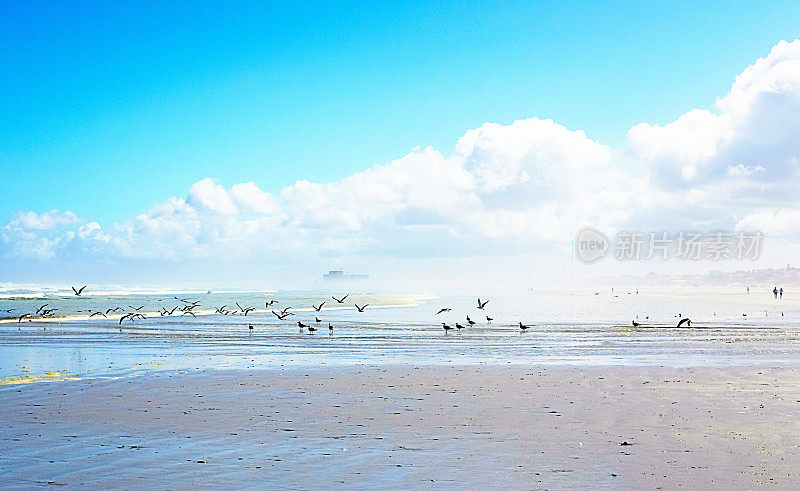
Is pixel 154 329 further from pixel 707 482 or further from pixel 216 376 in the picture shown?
pixel 707 482

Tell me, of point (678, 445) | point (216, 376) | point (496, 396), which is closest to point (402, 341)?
point (216, 376)

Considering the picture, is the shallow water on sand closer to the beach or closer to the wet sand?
the beach

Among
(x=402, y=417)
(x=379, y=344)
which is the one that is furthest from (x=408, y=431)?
(x=379, y=344)

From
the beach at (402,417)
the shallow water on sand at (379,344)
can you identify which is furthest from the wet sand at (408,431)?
the shallow water on sand at (379,344)

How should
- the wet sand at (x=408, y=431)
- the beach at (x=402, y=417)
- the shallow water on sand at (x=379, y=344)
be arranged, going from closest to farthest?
1. the wet sand at (x=408, y=431)
2. the beach at (x=402, y=417)
3. the shallow water on sand at (x=379, y=344)

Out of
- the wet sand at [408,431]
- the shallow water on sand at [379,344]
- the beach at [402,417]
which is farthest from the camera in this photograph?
the shallow water on sand at [379,344]

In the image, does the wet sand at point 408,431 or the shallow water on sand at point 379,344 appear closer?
the wet sand at point 408,431

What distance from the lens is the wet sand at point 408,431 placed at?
33.9 feet

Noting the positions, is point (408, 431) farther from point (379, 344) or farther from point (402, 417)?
point (379, 344)

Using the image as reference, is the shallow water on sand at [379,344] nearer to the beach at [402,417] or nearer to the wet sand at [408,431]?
the beach at [402,417]

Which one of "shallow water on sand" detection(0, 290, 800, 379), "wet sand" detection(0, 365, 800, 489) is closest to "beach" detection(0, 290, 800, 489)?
"wet sand" detection(0, 365, 800, 489)

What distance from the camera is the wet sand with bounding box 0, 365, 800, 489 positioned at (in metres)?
10.3

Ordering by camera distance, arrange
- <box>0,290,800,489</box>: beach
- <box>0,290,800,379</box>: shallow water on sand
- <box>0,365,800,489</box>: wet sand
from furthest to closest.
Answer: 1. <box>0,290,800,379</box>: shallow water on sand
2. <box>0,290,800,489</box>: beach
3. <box>0,365,800,489</box>: wet sand

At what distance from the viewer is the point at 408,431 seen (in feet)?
44.1
